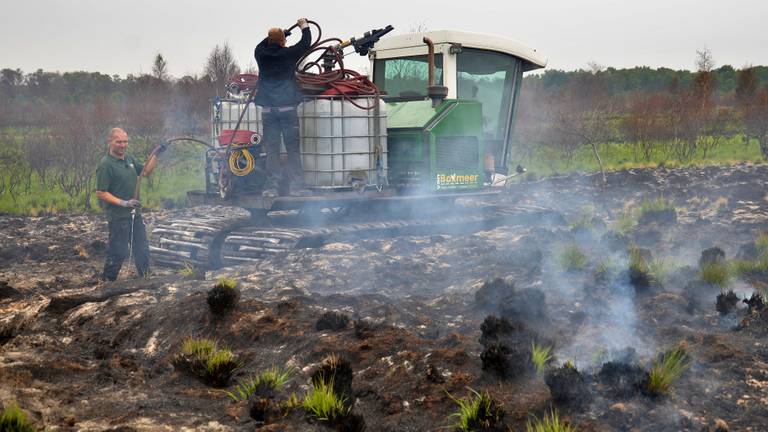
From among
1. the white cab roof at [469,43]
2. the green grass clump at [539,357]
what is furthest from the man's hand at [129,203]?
the green grass clump at [539,357]

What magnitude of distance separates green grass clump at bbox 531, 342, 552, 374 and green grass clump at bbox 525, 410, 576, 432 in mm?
651

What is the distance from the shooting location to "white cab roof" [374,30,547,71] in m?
10.6

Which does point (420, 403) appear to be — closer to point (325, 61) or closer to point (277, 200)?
point (277, 200)

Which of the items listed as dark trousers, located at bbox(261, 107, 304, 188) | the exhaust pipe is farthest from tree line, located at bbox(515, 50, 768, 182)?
dark trousers, located at bbox(261, 107, 304, 188)

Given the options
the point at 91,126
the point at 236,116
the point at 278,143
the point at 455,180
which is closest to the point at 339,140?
the point at 278,143

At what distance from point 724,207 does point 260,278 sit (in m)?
8.55

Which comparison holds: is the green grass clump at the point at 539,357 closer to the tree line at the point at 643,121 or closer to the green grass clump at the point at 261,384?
the green grass clump at the point at 261,384

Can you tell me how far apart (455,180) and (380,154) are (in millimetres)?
1421

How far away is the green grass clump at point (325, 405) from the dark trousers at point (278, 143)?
4.89 m

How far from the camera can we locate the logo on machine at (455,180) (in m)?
10.5

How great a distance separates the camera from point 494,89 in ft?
38.2

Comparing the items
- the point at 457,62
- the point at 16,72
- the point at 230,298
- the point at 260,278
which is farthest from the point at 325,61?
the point at 16,72

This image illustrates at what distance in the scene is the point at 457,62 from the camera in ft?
35.7

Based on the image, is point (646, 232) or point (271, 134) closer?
point (271, 134)
